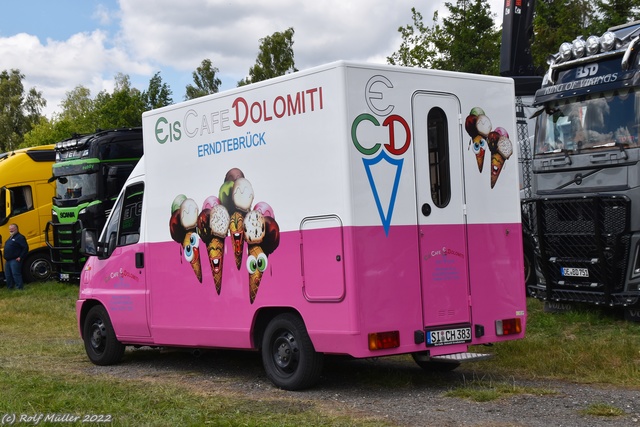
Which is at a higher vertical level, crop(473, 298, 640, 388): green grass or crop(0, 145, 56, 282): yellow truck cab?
crop(0, 145, 56, 282): yellow truck cab

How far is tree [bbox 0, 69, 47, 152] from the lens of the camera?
8069 cm

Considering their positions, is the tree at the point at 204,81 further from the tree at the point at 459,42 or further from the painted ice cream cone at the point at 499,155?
the painted ice cream cone at the point at 499,155

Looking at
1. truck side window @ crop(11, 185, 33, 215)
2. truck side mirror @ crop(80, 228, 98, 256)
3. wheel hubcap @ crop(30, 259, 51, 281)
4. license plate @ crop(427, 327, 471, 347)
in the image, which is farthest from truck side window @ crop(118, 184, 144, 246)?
wheel hubcap @ crop(30, 259, 51, 281)

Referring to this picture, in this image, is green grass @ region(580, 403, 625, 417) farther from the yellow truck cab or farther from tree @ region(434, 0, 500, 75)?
tree @ region(434, 0, 500, 75)

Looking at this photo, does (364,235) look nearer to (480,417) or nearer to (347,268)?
(347,268)

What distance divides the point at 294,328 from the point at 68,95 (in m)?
88.7

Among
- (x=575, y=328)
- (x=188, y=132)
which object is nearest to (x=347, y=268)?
(x=188, y=132)

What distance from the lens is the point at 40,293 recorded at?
23.0m

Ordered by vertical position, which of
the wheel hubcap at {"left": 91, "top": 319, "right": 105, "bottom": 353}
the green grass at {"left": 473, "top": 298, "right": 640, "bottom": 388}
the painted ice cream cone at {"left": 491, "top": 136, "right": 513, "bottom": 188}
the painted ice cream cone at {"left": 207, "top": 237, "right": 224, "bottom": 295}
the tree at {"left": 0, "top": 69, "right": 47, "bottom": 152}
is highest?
the tree at {"left": 0, "top": 69, "right": 47, "bottom": 152}

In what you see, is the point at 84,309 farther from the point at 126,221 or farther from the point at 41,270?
the point at 41,270

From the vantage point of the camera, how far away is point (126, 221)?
1155 cm

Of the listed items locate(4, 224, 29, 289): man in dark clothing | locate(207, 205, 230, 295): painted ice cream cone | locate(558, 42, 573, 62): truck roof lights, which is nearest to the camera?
locate(207, 205, 230, 295): painted ice cream cone

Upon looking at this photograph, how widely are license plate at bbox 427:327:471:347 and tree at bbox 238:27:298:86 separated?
46.2 metres

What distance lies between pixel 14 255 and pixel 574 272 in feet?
51.5
